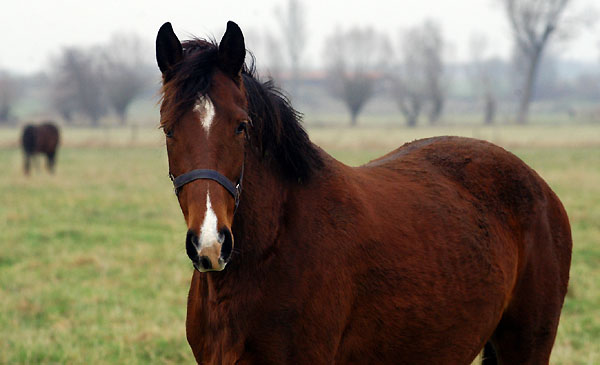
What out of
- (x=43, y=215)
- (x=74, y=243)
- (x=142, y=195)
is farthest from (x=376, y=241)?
(x=142, y=195)

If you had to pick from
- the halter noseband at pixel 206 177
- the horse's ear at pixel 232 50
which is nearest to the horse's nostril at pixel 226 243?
the halter noseband at pixel 206 177

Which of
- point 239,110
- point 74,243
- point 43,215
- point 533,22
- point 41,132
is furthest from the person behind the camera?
point 533,22

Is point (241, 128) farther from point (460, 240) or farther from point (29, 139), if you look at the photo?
point (29, 139)

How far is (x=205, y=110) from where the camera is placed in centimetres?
226

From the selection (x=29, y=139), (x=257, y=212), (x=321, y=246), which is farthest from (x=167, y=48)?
(x=29, y=139)

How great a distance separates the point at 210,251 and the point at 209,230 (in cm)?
7

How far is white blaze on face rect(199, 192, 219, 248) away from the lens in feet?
6.55

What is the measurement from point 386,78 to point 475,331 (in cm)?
6824

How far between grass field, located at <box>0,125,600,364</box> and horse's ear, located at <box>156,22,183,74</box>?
51cm

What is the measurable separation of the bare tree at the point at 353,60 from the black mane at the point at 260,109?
6300 cm

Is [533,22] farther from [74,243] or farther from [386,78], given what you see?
[74,243]

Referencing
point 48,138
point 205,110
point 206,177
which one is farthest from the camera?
point 48,138

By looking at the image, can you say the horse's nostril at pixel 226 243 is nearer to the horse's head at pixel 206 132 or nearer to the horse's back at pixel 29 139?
the horse's head at pixel 206 132

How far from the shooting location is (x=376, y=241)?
8.92 feet
